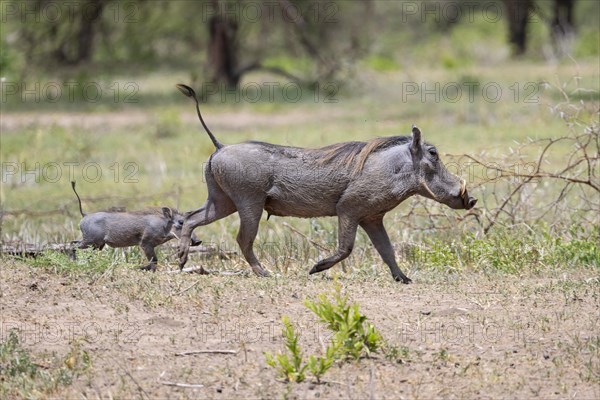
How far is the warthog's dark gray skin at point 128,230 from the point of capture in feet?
25.2

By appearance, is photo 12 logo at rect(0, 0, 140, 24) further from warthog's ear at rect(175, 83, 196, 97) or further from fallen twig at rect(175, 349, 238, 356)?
fallen twig at rect(175, 349, 238, 356)

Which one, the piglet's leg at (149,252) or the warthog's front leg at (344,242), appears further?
the piglet's leg at (149,252)

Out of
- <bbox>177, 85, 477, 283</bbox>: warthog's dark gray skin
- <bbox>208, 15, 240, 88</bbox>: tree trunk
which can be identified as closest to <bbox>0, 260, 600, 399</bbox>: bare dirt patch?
<bbox>177, 85, 477, 283</bbox>: warthog's dark gray skin

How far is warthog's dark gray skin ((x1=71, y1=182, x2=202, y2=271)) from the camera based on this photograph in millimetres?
7691

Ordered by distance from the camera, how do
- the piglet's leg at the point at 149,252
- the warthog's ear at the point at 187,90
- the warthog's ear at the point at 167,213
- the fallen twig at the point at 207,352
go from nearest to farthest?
the fallen twig at the point at 207,352 < the warthog's ear at the point at 187,90 < the piglet's leg at the point at 149,252 < the warthog's ear at the point at 167,213

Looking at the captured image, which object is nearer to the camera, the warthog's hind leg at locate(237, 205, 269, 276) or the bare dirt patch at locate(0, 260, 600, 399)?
the bare dirt patch at locate(0, 260, 600, 399)

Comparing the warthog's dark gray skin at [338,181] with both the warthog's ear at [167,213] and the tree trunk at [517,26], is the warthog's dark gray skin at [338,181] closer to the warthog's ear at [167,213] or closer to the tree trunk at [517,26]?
the warthog's ear at [167,213]

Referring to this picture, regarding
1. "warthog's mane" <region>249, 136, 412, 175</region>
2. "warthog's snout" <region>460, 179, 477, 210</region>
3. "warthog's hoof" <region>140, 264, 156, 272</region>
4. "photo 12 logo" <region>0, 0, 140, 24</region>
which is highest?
"photo 12 logo" <region>0, 0, 140, 24</region>

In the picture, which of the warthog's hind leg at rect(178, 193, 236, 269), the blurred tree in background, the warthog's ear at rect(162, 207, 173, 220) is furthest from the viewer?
the blurred tree in background

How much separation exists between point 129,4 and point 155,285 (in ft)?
45.0

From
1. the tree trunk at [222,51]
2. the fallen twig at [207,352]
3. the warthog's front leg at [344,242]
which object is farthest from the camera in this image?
the tree trunk at [222,51]

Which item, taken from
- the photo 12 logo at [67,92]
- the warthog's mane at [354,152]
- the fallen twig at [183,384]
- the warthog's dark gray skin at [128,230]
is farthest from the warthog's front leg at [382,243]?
the photo 12 logo at [67,92]

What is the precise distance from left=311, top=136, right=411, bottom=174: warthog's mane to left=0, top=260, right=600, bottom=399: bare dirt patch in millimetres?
742

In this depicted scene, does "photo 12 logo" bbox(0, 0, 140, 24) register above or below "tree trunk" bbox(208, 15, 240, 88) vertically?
above
